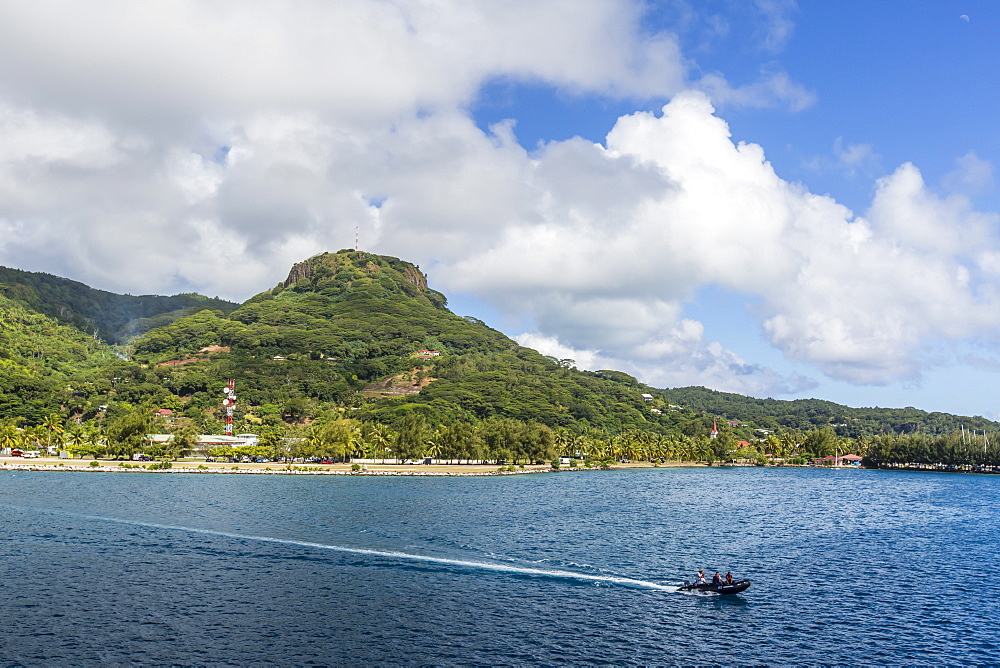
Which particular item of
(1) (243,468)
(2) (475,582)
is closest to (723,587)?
(2) (475,582)

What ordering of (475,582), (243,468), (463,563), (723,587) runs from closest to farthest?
(723,587) < (475,582) < (463,563) < (243,468)

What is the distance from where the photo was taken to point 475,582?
202 ft

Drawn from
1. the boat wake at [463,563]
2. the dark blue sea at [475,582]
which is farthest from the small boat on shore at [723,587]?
the boat wake at [463,563]

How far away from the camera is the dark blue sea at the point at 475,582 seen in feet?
149

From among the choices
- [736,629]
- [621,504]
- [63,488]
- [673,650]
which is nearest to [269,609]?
[673,650]

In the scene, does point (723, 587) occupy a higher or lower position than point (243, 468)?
lower

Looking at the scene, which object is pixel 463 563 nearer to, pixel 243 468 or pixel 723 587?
pixel 723 587

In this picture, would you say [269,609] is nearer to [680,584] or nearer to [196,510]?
[680,584]

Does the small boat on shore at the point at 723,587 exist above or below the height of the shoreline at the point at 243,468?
below

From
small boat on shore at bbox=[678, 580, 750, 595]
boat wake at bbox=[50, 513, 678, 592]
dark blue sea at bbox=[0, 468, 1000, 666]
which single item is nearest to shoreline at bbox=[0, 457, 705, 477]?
dark blue sea at bbox=[0, 468, 1000, 666]

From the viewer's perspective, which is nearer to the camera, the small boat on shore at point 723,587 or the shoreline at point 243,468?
the small boat on shore at point 723,587

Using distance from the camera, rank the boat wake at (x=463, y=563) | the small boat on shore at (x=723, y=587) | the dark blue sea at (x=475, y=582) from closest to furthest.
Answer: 1. the dark blue sea at (x=475, y=582)
2. the small boat on shore at (x=723, y=587)
3. the boat wake at (x=463, y=563)

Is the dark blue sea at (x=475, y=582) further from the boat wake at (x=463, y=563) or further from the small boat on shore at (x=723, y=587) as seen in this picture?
the small boat on shore at (x=723, y=587)

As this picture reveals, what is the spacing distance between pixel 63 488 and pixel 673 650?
121 metres
